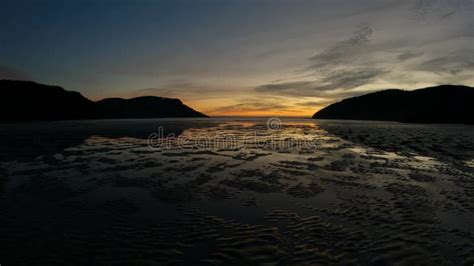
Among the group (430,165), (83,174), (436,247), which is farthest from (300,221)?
(430,165)

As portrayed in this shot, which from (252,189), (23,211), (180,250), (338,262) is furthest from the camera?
(252,189)

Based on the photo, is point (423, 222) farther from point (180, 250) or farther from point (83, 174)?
point (83, 174)

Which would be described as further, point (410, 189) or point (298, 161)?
point (298, 161)


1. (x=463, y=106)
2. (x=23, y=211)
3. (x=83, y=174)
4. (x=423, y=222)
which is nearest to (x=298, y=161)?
(x=423, y=222)

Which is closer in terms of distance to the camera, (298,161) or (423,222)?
(423,222)

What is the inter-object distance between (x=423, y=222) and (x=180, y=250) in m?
8.89

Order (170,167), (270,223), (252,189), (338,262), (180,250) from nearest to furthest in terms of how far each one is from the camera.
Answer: (338,262), (180,250), (270,223), (252,189), (170,167)

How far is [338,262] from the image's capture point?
6.79 metres

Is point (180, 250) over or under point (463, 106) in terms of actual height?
under

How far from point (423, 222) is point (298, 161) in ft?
43.0

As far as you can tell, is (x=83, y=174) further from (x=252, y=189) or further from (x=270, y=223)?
(x=270, y=223)

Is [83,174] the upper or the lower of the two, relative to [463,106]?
lower

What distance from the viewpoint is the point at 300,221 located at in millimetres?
9648

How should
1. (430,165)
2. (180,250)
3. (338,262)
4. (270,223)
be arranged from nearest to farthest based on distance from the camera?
(338,262) → (180,250) → (270,223) → (430,165)
